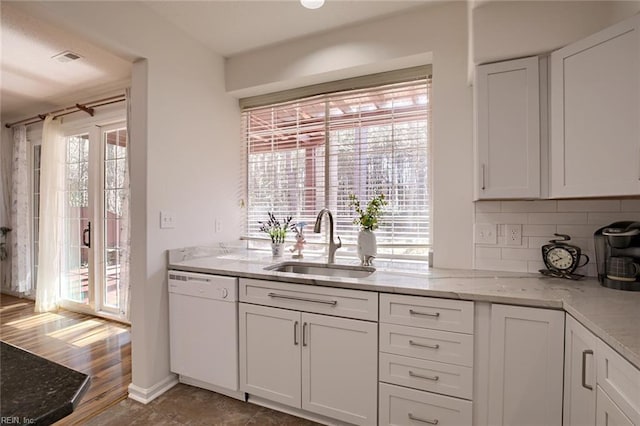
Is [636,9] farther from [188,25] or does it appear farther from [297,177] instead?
[188,25]

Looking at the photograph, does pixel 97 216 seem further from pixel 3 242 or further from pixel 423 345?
pixel 423 345

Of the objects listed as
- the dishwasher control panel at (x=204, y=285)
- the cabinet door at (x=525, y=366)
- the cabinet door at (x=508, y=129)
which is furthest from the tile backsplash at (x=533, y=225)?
the dishwasher control panel at (x=204, y=285)

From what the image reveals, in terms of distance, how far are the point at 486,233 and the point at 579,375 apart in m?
0.91

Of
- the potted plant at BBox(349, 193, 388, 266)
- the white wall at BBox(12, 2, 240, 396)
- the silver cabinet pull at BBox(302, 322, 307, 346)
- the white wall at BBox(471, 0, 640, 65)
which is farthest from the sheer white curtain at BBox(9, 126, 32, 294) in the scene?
the white wall at BBox(471, 0, 640, 65)

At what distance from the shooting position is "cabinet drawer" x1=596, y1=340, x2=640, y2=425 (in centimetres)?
87

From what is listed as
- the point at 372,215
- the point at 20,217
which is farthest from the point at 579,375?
the point at 20,217

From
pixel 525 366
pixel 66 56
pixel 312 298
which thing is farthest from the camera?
pixel 66 56

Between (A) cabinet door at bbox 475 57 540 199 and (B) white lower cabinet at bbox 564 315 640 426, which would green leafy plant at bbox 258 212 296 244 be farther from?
(B) white lower cabinet at bbox 564 315 640 426

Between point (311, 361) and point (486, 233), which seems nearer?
point (311, 361)

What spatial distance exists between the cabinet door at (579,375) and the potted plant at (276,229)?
195cm

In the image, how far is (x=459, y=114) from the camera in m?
2.02

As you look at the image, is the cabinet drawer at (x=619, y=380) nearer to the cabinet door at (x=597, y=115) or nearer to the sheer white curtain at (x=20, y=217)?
the cabinet door at (x=597, y=115)

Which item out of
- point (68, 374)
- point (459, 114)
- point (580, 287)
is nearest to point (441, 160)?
point (459, 114)

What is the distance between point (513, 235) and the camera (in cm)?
191
